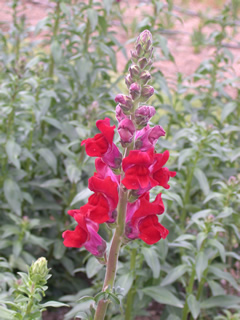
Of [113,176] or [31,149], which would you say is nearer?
[113,176]

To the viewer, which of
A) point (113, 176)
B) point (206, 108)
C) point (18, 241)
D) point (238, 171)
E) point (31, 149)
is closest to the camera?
point (113, 176)

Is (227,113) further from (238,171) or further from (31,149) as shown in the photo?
(31,149)

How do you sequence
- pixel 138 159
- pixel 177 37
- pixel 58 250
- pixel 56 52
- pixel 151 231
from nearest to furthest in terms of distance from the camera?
1. pixel 138 159
2. pixel 151 231
3. pixel 58 250
4. pixel 56 52
5. pixel 177 37

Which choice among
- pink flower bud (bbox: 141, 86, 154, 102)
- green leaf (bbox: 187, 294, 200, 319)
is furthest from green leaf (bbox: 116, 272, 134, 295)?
pink flower bud (bbox: 141, 86, 154, 102)

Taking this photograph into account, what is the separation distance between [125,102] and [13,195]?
1696 mm

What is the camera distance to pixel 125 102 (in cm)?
168

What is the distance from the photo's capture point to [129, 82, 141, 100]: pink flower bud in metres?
1.65

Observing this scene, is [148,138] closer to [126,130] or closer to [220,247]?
[126,130]

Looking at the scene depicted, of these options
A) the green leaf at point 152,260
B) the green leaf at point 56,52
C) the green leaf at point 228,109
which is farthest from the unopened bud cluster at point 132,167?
the green leaf at point 228,109

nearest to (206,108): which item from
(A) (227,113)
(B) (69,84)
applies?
(A) (227,113)

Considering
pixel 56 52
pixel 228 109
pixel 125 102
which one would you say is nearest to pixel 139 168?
pixel 125 102

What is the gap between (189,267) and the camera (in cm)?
275

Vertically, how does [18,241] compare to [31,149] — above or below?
below

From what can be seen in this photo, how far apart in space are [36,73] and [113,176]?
2.07m
